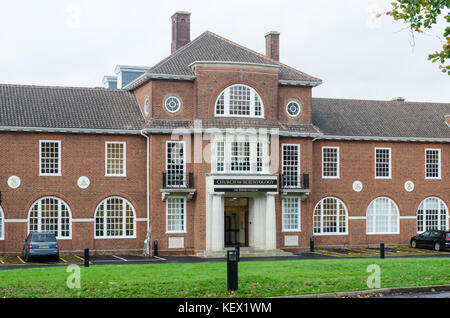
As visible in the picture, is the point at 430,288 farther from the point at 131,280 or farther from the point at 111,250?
the point at 111,250

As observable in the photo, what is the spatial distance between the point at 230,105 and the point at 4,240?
13537 millimetres

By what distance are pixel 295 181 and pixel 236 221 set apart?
4.37 m

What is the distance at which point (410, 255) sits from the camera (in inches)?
1427

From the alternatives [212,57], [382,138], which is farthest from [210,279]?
[382,138]

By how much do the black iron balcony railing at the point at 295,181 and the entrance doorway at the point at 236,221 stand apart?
2422mm

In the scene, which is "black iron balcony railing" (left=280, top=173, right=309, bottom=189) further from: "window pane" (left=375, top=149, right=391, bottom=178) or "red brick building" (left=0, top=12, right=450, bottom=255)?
"window pane" (left=375, top=149, right=391, bottom=178)

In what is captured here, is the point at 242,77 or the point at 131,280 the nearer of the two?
the point at 131,280

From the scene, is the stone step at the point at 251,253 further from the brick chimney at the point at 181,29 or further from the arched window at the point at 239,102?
the brick chimney at the point at 181,29

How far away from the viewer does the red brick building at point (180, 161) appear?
36250 mm

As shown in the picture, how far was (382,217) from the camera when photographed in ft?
139

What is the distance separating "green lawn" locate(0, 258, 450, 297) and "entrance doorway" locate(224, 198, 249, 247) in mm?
12950

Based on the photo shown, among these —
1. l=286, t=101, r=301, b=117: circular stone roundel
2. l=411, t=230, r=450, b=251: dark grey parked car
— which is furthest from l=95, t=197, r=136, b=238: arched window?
l=411, t=230, r=450, b=251: dark grey parked car
